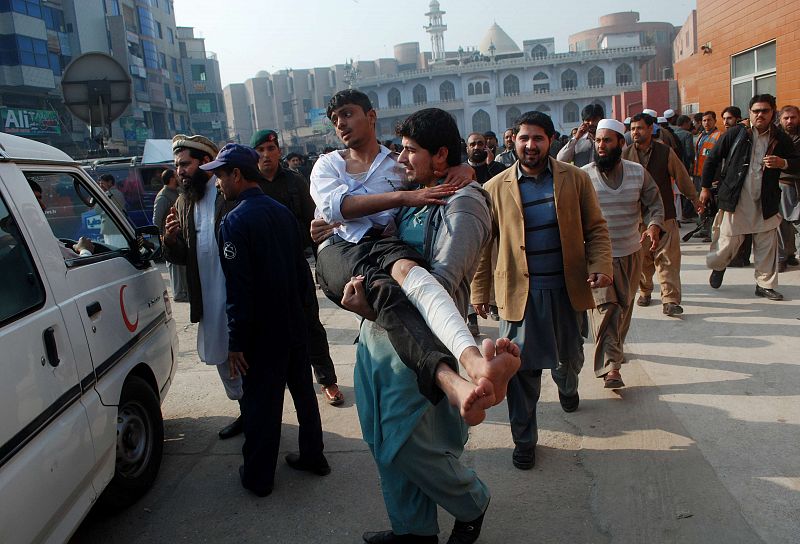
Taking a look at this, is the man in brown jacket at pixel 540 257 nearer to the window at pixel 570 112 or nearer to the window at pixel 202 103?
the window at pixel 202 103

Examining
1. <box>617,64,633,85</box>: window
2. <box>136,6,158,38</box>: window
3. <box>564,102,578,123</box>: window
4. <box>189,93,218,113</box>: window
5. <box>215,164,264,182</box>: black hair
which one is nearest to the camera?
<box>215,164,264,182</box>: black hair

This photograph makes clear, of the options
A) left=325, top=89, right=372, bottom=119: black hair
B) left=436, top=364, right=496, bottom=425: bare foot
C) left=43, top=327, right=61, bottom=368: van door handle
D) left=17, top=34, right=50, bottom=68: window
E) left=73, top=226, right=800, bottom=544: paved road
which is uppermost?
left=17, top=34, right=50, bottom=68: window

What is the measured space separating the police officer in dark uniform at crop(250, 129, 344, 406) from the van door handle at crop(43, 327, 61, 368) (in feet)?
6.35

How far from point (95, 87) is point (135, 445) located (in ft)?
17.0

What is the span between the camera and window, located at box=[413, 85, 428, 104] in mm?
75938

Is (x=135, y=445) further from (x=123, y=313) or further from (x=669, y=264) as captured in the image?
(x=669, y=264)

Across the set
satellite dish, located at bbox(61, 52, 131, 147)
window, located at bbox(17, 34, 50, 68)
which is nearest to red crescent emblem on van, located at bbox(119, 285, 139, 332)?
satellite dish, located at bbox(61, 52, 131, 147)

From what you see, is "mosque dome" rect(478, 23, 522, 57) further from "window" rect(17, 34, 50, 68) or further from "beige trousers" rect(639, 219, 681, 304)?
"beige trousers" rect(639, 219, 681, 304)

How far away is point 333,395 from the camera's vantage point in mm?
4355

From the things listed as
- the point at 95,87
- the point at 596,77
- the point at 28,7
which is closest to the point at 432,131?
the point at 95,87

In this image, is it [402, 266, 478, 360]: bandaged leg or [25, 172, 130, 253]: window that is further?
[25, 172, 130, 253]: window

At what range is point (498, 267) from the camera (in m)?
3.57

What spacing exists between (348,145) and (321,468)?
1.72 m

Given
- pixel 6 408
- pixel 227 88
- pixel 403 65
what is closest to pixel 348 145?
pixel 6 408
